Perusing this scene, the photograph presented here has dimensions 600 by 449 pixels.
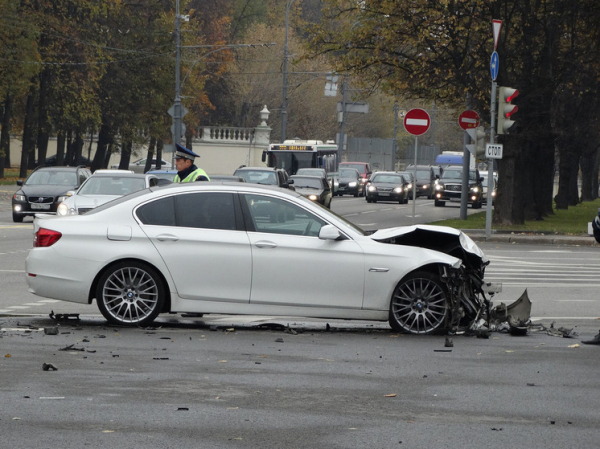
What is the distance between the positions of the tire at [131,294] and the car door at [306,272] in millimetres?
948

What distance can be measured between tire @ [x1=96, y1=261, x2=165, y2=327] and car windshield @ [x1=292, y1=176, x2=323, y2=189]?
28.6m

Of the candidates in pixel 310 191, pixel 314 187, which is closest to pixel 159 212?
pixel 310 191

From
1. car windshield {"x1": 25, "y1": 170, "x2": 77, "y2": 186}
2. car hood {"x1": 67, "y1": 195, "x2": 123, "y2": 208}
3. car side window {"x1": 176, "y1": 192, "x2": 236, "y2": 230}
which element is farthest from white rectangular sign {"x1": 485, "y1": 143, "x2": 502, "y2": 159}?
car side window {"x1": 176, "y1": 192, "x2": 236, "y2": 230}

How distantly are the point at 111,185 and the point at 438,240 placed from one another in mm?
13604

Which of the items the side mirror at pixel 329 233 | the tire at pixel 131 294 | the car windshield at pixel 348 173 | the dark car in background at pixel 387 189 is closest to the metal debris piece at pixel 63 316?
the tire at pixel 131 294

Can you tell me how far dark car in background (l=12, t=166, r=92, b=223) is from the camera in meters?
30.1

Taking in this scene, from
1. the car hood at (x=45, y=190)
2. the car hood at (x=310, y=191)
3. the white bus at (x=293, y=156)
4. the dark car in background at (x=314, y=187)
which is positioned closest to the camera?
the car hood at (x=45, y=190)

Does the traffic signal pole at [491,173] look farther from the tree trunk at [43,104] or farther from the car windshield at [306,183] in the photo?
the tree trunk at [43,104]

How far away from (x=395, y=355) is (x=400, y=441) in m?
3.27

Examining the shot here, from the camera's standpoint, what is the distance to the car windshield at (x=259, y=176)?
32.0m

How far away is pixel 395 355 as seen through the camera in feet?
31.0

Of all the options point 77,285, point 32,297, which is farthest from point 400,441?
point 32,297

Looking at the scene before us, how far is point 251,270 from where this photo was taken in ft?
35.0

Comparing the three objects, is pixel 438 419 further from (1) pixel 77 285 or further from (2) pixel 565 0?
(2) pixel 565 0
